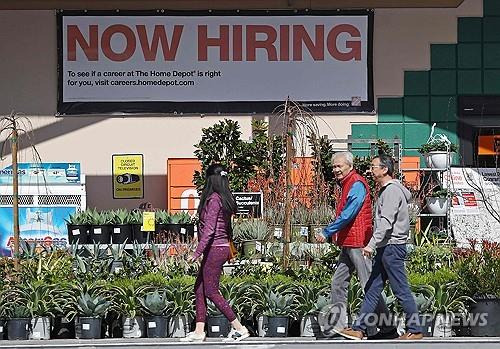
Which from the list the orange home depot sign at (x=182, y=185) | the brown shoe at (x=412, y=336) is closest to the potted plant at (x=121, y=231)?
the orange home depot sign at (x=182, y=185)

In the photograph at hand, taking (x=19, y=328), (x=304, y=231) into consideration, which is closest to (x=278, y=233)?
(x=304, y=231)

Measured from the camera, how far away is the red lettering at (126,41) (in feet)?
53.5

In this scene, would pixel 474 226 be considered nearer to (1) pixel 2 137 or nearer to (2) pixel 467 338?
(2) pixel 467 338

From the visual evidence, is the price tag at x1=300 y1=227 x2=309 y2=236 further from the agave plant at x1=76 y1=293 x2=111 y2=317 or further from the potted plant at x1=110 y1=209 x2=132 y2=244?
the agave plant at x1=76 y1=293 x2=111 y2=317

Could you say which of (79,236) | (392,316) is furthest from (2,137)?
(392,316)

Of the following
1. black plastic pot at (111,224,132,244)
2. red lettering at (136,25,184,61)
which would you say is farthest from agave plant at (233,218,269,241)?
red lettering at (136,25,184,61)

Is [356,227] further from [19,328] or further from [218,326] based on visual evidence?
[19,328]

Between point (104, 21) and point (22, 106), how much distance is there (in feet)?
6.27

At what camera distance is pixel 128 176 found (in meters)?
16.4

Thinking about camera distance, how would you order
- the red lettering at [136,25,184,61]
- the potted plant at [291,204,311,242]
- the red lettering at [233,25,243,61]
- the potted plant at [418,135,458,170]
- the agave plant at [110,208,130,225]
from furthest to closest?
the red lettering at [233,25,243,61], the red lettering at [136,25,184,61], the potted plant at [418,135,458,170], the agave plant at [110,208,130,225], the potted plant at [291,204,311,242]

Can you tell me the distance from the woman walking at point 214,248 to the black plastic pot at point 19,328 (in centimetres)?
153

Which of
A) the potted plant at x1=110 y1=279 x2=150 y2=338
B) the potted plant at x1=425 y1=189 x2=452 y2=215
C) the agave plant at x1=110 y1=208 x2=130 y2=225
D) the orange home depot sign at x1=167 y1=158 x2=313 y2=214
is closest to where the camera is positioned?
the potted plant at x1=110 y1=279 x2=150 y2=338

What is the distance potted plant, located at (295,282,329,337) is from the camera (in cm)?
985

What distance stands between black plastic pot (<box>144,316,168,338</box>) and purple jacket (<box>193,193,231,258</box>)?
88 centimetres
